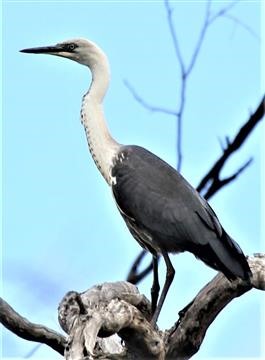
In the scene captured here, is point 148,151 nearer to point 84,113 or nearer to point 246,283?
point 84,113

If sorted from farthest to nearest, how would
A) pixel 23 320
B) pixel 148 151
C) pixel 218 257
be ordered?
pixel 148 151 < pixel 218 257 < pixel 23 320

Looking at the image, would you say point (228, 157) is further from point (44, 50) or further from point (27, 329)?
point (44, 50)

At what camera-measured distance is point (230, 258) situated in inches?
171

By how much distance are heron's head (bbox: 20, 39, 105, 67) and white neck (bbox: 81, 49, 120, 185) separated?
0.07 ft

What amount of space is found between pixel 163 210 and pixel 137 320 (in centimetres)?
95

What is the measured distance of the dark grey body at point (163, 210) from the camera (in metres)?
4.60

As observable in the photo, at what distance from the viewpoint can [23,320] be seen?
4.09m

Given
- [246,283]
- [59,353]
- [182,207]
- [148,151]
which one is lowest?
[59,353]

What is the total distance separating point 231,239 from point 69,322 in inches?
34.4

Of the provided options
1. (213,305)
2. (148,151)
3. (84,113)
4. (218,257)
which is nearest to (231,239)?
(218,257)

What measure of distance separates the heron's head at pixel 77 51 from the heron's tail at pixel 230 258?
1312 mm

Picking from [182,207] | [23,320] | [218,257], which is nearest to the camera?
[23,320]

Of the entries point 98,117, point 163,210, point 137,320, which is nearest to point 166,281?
point 163,210

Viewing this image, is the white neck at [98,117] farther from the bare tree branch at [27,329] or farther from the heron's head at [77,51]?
the bare tree branch at [27,329]
